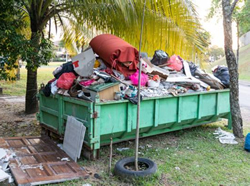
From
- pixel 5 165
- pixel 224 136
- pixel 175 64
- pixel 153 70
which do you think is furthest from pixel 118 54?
pixel 224 136

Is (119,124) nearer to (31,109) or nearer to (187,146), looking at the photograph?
(187,146)

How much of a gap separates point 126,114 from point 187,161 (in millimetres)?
1410

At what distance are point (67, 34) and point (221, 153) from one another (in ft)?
24.0

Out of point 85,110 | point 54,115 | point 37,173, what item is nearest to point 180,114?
point 85,110

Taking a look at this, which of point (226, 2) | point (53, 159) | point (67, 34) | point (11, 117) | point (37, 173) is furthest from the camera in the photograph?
point (67, 34)

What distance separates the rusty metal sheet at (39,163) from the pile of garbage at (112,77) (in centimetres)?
106

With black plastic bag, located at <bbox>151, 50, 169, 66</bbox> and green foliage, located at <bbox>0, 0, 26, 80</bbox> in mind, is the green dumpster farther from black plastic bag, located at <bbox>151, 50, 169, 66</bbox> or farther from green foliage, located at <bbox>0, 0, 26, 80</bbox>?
black plastic bag, located at <bbox>151, 50, 169, 66</bbox>

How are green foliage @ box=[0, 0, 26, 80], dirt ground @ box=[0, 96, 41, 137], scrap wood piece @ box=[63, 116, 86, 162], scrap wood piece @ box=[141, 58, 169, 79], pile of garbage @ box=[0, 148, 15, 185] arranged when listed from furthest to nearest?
dirt ground @ box=[0, 96, 41, 137] → scrap wood piece @ box=[141, 58, 169, 79] → green foliage @ box=[0, 0, 26, 80] → scrap wood piece @ box=[63, 116, 86, 162] → pile of garbage @ box=[0, 148, 15, 185]

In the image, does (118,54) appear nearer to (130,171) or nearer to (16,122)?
(130,171)

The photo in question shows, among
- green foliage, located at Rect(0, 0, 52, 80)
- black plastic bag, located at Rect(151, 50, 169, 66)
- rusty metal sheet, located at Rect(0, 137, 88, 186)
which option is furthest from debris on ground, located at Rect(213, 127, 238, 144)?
green foliage, located at Rect(0, 0, 52, 80)

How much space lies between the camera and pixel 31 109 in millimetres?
8320

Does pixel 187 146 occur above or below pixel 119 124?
below

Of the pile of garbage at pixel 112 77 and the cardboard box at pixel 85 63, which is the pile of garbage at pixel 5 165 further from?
the cardboard box at pixel 85 63

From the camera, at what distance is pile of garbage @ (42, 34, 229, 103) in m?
4.81
